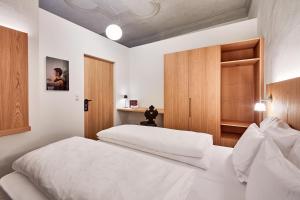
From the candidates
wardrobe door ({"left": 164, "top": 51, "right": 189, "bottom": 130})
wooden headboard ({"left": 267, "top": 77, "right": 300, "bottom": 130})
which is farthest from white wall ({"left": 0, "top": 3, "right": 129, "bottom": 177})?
wooden headboard ({"left": 267, "top": 77, "right": 300, "bottom": 130})

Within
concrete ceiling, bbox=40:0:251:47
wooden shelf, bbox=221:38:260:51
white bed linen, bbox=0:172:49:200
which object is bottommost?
white bed linen, bbox=0:172:49:200

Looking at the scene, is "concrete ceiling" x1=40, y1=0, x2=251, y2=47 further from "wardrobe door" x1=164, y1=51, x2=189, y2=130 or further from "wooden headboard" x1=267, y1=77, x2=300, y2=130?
"wooden headboard" x1=267, y1=77, x2=300, y2=130

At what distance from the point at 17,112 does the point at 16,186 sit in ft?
3.61

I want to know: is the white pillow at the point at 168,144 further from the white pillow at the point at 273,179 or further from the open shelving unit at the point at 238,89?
the open shelving unit at the point at 238,89

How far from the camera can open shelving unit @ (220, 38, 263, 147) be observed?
7.66 feet

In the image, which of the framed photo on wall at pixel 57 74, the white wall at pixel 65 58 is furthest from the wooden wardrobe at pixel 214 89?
the framed photo on wall at pixel 57 74

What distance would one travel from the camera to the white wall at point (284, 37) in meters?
1.09

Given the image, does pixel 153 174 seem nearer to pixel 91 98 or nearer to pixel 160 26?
pixel 91 98

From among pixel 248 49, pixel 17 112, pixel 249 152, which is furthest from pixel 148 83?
pixel 249 152

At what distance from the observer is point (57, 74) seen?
7.61ft

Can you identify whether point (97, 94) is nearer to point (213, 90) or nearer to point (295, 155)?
point (213, 90)

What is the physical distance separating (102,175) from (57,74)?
205cm

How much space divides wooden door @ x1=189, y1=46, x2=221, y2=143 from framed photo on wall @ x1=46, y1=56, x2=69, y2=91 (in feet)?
6.86

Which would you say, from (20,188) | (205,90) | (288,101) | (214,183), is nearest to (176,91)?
(205,90)
